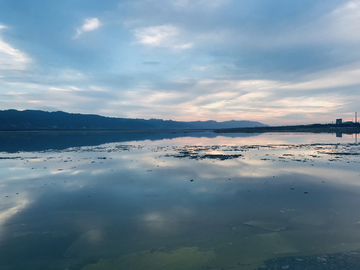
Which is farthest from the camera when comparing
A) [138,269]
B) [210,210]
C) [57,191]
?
[57,191]

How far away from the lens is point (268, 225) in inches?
339

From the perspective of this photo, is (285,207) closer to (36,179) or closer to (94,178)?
(94,178)

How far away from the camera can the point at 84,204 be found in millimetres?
11273

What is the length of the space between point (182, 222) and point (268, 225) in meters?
3.74

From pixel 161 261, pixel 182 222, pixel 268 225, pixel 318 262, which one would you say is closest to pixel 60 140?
pixel 182 222

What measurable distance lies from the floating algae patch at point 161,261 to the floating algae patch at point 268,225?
280cm

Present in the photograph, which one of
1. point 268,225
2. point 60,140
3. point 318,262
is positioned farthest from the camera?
point 60,140

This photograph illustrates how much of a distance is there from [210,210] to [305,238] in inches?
162

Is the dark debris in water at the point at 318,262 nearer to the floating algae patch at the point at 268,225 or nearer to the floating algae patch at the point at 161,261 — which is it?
the floating algae patch at the point at 268,225

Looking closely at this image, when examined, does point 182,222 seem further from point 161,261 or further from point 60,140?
point 60,140

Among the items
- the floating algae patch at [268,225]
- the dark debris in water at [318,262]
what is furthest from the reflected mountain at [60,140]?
the dark debris in water at [318,262]

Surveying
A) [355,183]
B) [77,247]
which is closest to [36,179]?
[77,247]

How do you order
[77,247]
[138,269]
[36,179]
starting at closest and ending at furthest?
[138,269] < [77,247] < [36,179]

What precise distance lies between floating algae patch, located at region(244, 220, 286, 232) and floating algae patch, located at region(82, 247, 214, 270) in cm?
280
